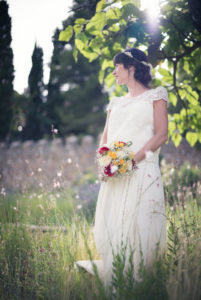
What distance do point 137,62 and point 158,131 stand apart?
0.72m

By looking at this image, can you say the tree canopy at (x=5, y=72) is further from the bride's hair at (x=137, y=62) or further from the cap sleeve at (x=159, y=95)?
the cap sleeve at (x=159, y=95)

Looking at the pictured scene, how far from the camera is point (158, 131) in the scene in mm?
2326

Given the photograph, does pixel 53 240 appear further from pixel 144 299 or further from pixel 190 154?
pixel 190 154

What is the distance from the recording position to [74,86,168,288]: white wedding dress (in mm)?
2240

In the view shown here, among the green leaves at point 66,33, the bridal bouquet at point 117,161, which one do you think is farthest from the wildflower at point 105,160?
the green leaves at point 66,33

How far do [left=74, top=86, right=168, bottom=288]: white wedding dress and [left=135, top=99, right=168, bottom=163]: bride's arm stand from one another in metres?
0.06

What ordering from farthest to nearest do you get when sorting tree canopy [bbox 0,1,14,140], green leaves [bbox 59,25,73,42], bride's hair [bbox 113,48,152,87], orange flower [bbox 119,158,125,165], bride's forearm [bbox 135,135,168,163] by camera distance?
tree canopy [bbox 0,1,14,140] < green leaves [bbox 59,25,73,42] < bride's hair [bbox 113,48,152,87] < bride's forearm [bbox 135,135,168,163] < orange flower [bbox 119,158,125,165]

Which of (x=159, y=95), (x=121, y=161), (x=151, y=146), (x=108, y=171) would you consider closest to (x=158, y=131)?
(x=151, y=146)

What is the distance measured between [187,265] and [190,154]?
369 inches

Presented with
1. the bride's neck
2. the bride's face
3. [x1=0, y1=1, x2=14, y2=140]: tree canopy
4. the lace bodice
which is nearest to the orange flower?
the lace bodice

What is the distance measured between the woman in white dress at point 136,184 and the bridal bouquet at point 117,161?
121mm

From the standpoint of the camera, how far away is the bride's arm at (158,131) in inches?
90.3

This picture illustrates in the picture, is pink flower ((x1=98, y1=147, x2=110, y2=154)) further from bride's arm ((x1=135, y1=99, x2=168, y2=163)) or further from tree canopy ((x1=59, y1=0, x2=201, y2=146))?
tree canopy ((x1=59, y1=0, x2=201, y2=146))

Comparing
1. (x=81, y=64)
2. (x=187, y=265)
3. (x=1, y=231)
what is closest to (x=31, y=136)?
(x=81, y=64)
